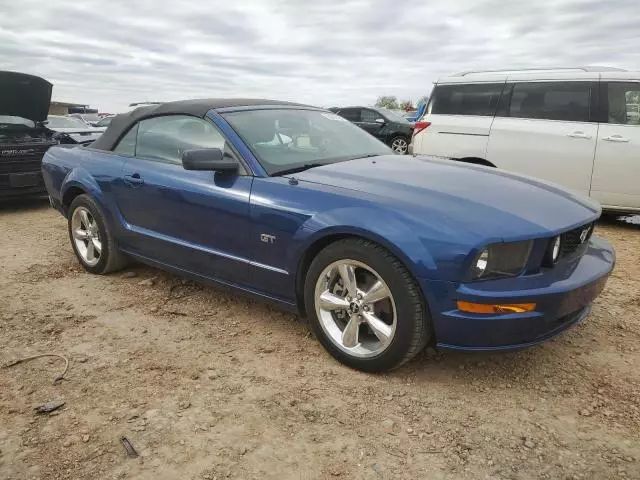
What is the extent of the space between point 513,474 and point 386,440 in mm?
510

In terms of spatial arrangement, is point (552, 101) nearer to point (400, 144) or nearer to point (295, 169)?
point (295, 169)

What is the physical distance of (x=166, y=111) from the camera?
3.86 metres

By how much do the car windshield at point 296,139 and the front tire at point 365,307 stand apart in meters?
0.75

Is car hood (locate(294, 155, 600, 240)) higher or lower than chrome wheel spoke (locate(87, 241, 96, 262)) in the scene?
higher

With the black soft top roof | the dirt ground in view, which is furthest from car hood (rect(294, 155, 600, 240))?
the black soft top roof

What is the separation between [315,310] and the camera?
2893 mm

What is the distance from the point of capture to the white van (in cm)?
580

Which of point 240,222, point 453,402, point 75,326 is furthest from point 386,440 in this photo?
point 75,326

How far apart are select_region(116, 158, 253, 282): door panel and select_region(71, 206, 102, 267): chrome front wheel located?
512 mm

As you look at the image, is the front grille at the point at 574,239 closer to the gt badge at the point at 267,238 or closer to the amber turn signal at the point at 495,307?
the amber turn signal at the point at 495,307

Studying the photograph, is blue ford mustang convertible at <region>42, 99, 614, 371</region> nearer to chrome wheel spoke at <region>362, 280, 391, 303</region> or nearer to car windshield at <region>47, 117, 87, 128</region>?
chrome wheel spoke at <region>362, 280, 391, 303</region>

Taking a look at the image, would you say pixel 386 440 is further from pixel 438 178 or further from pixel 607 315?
pixel 607 315

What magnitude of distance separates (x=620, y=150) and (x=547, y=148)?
2.39 ft

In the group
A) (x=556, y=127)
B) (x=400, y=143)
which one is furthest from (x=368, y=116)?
(x=556, y=127)
